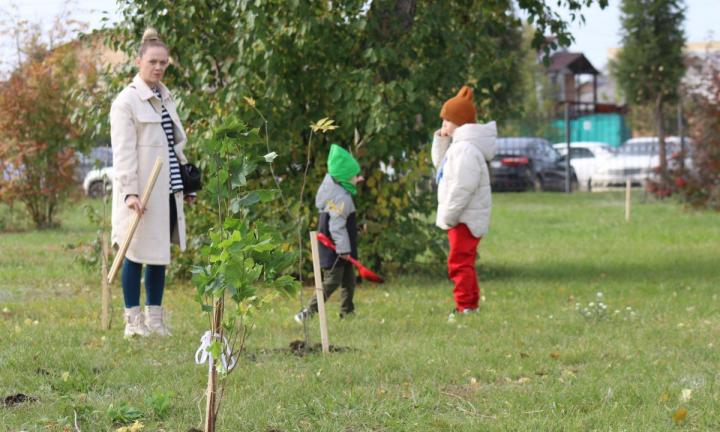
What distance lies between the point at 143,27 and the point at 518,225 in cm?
897

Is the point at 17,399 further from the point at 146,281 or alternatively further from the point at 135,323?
the point at 146,281

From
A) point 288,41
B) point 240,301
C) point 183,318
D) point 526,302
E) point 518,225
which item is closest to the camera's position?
point 240,301

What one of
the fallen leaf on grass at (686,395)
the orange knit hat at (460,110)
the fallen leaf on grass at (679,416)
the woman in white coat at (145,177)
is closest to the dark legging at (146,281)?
the woman in white coat at (145,177)

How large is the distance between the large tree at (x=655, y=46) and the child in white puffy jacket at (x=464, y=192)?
66.1ft

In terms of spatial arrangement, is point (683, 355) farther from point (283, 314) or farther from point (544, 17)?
point (544, 17)

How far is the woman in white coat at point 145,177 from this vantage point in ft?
23.3

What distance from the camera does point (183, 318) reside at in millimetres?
8156

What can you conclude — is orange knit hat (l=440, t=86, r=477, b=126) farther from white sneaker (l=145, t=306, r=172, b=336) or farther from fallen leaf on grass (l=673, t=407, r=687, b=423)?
fallen leaf on grass (l=673, t=407, r=687, b=423)

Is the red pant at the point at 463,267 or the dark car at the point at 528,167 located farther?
the dark car at the point at 528,167

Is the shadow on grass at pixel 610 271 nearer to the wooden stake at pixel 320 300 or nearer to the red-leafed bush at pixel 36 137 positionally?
the wooden stake at pixel 320 300

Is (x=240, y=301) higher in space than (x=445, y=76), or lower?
lower

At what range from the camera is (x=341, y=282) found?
8.16m

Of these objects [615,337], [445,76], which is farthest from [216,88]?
[615,337]

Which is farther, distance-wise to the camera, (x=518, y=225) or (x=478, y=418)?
(x=518, y=225)
